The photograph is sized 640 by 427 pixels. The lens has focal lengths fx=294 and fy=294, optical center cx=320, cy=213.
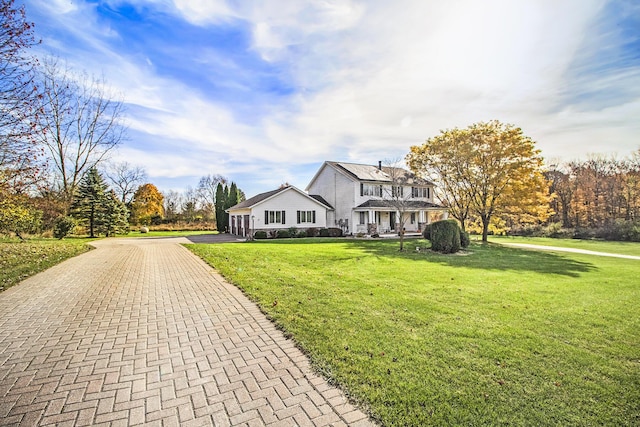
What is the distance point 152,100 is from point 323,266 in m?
10.8

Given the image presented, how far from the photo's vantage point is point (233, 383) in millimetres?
3357

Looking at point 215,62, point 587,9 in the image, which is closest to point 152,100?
point 215,62

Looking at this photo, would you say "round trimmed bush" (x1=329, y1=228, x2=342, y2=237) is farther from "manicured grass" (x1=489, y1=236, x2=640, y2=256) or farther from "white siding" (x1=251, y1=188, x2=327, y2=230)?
"manicured grass" (x1=489, y1=236, x2=640, y2=256)

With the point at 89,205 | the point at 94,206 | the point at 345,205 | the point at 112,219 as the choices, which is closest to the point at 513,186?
the point at 345,205

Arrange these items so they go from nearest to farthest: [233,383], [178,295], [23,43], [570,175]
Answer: [233,383] → [178,295] → [23,43] → [570,175]

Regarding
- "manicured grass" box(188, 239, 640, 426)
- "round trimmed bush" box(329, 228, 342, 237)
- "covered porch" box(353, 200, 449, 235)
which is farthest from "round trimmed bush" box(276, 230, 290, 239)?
"manicured grass" box(188, 239, 640, 426)

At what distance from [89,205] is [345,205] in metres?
24.9

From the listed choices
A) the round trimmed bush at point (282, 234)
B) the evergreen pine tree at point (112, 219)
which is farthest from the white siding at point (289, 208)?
the evergreen pine tree at point (112, 219)

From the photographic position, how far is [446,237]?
15.1m

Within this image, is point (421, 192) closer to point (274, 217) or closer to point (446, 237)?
point (274, 217)

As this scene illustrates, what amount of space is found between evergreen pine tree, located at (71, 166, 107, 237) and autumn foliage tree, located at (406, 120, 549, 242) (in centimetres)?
3074

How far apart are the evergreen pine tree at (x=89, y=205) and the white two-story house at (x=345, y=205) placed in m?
12.6

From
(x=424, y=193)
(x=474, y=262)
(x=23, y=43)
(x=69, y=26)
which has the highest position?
(x=69, y=26)

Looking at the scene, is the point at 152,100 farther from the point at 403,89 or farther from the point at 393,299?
the point at 393,299
